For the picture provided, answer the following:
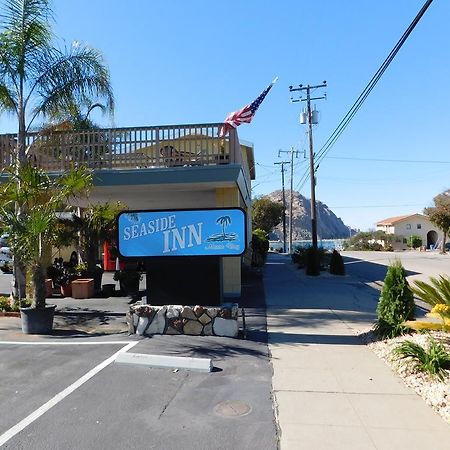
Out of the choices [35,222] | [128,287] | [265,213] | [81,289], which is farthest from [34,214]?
[265,213]

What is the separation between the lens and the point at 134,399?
4.94 meters

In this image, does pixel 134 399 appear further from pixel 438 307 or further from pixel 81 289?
pixel 81 289

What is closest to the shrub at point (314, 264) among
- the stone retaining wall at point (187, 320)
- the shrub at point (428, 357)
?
the stone retaining wall at point (187, 320)

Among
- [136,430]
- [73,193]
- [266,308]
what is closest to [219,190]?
[266,308]

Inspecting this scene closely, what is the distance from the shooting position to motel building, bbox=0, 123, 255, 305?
8047mm

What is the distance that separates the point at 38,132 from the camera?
38.4 ft

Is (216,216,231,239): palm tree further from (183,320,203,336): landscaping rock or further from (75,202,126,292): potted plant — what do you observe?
(75,202,126,292): potted plant

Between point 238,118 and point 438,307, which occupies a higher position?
point 238,118

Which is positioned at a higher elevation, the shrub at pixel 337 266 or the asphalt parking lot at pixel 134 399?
the shrub at pixel 337 266

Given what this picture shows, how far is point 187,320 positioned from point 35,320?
113 inches

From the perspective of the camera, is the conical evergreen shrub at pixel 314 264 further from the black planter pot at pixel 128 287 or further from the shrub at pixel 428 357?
the shrub at pixel 428 357

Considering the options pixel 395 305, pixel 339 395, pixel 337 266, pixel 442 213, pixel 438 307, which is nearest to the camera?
pixel 339 395

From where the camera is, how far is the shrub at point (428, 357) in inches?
213

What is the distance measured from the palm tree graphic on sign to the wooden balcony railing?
4.45 meters
